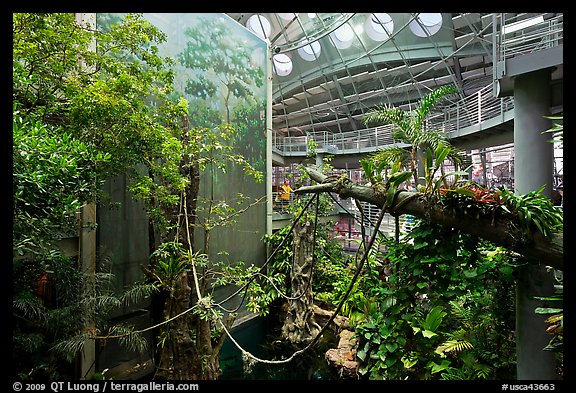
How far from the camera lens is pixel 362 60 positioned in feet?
32.0

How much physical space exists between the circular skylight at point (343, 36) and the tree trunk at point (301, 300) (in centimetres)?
730

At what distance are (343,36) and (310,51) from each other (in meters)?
1.24

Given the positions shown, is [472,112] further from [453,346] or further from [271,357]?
[271,357]

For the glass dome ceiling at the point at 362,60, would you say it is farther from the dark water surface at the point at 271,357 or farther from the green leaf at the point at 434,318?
the dark water surface at the point at 271,357

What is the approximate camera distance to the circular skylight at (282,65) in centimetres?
1004

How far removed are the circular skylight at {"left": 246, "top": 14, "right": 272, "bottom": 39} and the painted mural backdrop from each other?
92 centimetres

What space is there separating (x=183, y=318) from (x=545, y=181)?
4.04m

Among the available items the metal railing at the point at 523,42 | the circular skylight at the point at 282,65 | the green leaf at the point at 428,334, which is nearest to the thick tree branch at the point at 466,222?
the green leaf at the point at 428,334

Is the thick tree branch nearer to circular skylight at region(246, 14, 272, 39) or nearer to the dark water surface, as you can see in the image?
the dark water surface

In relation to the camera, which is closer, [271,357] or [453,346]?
[453,346]

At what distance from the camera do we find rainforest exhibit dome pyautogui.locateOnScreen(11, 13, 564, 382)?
6.16 feet

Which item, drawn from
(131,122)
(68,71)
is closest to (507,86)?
(131,122)

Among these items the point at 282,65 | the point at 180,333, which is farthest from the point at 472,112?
the point at 180,333

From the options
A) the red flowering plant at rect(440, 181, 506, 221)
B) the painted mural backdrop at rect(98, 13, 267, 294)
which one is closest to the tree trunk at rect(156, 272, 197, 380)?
the painted mural backdrop at rect(98, 13, 267, 294)
